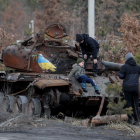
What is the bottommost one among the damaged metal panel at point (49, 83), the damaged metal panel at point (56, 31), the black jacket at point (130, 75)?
the damaged metal panel at point (49, 83)

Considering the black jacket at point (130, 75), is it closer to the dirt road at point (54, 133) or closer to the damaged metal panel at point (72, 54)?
the dirt road at point (54, 133)

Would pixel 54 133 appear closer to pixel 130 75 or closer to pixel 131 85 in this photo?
pixel 131 85

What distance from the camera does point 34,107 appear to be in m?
10.8

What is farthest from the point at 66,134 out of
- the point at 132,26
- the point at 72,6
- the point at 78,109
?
the point at 72,6

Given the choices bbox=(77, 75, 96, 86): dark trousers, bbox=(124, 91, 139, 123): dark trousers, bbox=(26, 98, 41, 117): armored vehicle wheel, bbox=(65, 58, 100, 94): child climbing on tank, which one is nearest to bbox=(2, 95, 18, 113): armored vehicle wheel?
bbox=(26, 98, 41, 117): armored vehicle wheel

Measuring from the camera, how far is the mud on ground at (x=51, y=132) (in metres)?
6.92

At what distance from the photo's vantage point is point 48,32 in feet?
41.8

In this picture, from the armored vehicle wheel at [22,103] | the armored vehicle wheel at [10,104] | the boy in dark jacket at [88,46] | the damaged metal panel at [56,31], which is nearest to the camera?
the armored vehicle wheel at [22,103]

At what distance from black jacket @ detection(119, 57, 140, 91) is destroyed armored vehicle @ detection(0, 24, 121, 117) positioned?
1109 mm

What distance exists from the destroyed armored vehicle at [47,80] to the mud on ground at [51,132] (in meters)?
1.69

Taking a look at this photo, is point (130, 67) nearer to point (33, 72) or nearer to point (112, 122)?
point (112, 122)

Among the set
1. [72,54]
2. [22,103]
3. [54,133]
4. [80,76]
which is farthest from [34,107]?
[54,133]

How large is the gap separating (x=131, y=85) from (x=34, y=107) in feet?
9.84

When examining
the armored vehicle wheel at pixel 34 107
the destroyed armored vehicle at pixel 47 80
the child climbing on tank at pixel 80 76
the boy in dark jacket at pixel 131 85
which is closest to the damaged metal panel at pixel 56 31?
the destroyed armored vehicle at pixel 47 80
